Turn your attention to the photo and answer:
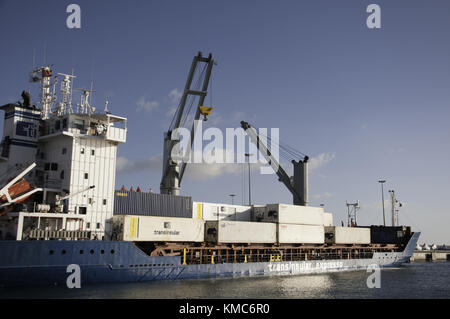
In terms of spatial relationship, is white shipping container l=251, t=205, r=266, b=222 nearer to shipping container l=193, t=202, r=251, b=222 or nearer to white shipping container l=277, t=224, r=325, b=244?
shipping container l=193, t=202, r=251, b=222

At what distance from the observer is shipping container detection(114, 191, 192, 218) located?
30.3 metres

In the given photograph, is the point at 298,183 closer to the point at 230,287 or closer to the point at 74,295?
the point at 230,287

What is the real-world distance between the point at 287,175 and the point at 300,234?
11043mm

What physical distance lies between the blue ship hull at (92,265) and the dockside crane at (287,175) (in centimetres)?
1543

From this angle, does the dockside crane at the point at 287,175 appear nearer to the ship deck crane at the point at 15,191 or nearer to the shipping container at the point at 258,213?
the shipping container at the point at 258,213

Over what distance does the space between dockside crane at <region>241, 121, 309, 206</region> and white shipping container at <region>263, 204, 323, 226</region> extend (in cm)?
534

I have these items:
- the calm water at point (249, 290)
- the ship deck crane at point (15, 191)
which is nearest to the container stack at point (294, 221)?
the calm water at point (249, 290)

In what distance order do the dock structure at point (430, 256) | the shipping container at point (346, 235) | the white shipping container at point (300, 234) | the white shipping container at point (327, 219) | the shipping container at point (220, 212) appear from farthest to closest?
the dock structure at point (430, 256), the white shipping container at point (327, 219), the shipping container at point (346, 235), the white shipping container at point (300, 234), the shipping container at point (220, 212)

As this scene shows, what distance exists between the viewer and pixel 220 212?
3825 cm

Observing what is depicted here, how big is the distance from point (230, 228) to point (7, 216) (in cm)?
1660

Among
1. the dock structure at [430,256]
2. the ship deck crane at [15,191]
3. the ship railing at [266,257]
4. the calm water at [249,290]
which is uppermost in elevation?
the ship deck crane at [15,191]

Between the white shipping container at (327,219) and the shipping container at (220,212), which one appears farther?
the white shipping container at (327,219)

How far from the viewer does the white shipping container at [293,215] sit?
38.6m
